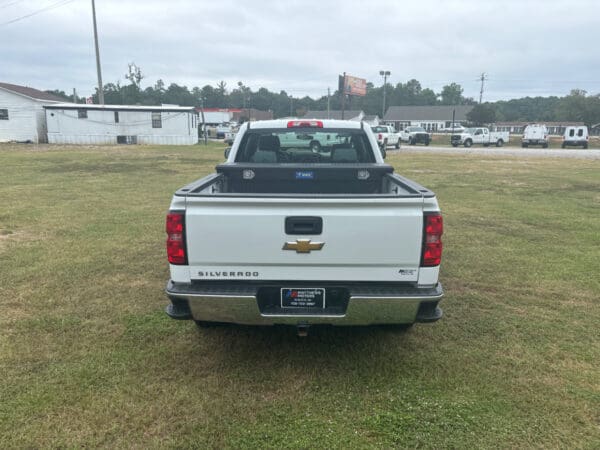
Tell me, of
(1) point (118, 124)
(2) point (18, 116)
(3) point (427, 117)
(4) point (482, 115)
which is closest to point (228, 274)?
(1) point (118, 124)

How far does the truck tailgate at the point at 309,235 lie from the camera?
9.63 ft

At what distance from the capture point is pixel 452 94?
116688mm

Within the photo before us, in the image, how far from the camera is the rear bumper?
2984 mm

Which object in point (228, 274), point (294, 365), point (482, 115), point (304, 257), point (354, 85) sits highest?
point (354, 85)

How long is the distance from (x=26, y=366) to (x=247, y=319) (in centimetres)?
183

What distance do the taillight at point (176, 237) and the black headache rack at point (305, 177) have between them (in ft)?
4.99

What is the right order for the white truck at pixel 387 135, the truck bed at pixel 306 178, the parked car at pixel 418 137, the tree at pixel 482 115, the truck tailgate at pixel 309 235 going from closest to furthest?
the truck tailgate at pixel 309 235
the truck bed at pixel 306 178
the white truck at pixel 387 135
the parked car at pixel 418 137
the tree at pixel 482 115

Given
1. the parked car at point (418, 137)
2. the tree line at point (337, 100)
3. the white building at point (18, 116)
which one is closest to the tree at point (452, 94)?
the tree line at point (337, 100)

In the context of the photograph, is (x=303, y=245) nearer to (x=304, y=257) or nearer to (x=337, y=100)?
(x=304, y=257)

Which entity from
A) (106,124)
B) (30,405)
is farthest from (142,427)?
(106,124)

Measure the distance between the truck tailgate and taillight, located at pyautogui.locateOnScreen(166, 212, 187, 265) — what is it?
0.15 feet

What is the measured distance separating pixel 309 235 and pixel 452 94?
125 meters

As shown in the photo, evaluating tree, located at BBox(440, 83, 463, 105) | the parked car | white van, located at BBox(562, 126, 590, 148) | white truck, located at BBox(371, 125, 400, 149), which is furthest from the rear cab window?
tree, located at BBox(440, 83, 463, 105)

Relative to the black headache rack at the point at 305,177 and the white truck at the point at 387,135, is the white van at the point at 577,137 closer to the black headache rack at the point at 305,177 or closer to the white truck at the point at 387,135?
the white truck at the point at 387,135
